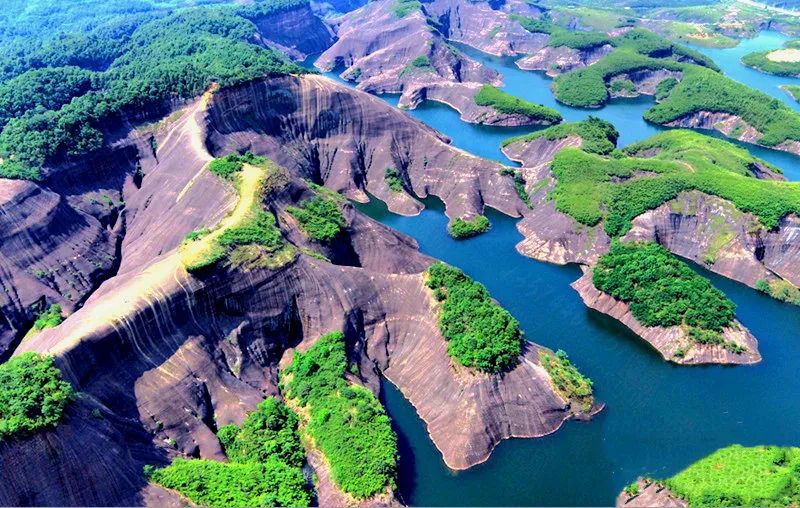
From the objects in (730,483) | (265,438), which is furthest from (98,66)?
(730,483)

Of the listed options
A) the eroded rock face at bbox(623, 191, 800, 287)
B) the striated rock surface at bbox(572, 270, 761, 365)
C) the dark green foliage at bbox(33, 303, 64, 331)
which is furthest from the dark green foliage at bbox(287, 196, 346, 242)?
the eroded rock face at bbox(623, 191, 800, 287)

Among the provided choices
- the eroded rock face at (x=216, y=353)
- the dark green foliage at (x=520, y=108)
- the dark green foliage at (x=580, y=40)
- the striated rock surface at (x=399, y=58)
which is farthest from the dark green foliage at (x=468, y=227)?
the dark green foliage at (x=580, y=40)

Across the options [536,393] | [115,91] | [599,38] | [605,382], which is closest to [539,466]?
[536,393]

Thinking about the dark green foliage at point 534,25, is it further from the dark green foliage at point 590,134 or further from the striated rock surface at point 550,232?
the striated rock surface at point 550,232

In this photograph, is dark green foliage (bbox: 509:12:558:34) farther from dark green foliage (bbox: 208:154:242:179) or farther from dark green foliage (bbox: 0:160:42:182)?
dark green foliage (bbox: 0:160:42:182)

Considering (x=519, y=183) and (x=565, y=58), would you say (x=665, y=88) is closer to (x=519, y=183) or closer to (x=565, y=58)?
(x=565, y=58)

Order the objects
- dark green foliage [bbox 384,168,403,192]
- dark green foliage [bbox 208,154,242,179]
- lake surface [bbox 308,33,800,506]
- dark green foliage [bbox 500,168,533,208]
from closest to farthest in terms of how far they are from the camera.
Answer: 1. lake surface [bbox 308,33,800,506]
2. dark green foliage [bbox 208,154,242,179]
3. dark green foliage [bbox 500,168,533,208]
4. dark green foliage [bbox 384,168,403,192]

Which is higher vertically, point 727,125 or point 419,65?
point 419,65
